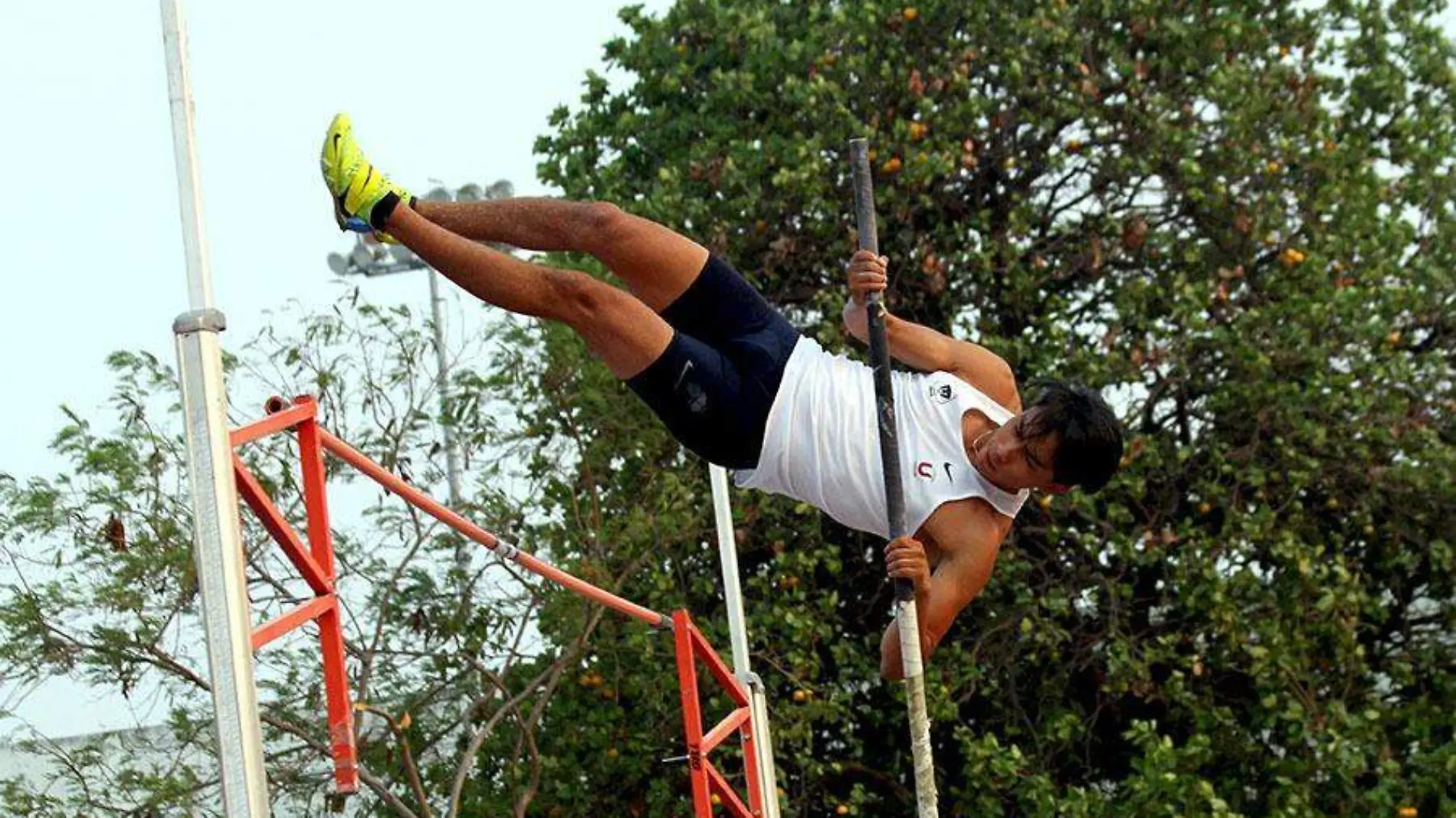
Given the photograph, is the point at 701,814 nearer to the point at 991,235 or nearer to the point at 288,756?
the point at 288,756

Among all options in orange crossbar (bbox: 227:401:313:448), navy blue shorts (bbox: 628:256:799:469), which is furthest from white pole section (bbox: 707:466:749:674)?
orange crossbar (bbox: 227:401:313:448)

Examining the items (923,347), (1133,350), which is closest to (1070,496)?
(1133,350)

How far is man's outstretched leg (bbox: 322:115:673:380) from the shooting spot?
4.12 m

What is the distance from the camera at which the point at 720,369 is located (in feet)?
14.2

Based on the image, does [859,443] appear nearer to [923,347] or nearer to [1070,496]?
[923,347]

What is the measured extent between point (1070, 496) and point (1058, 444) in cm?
441

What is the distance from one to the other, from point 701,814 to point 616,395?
3.20 m

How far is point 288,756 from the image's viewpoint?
780 cm

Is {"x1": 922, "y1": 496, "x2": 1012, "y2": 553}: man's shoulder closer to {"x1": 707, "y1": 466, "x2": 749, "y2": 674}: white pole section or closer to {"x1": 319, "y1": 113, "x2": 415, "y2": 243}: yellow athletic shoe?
{"x1": 319, "y1": 113, "x2": 415, "y2": 243}: yellow athletic shoe

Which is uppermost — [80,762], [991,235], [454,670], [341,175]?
[991,235]

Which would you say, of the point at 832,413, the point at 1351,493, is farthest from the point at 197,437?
the point at 1351,493

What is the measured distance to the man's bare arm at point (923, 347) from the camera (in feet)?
14.2

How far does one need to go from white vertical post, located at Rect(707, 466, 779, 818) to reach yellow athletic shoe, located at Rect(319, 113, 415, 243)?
7.16 ft

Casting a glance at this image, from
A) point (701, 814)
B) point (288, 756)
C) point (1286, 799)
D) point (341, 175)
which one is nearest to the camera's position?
point (341, 175)
